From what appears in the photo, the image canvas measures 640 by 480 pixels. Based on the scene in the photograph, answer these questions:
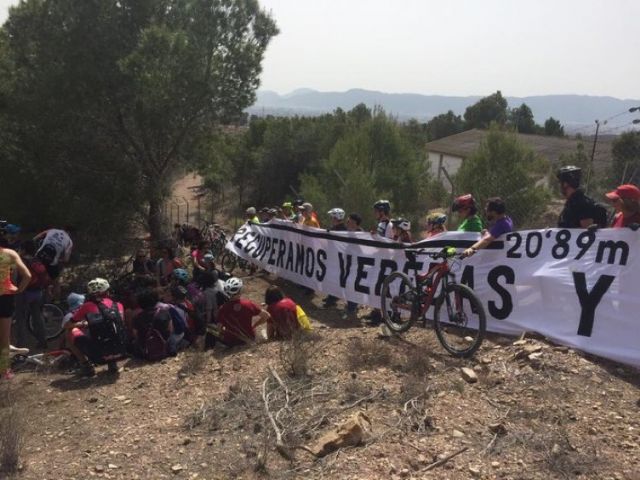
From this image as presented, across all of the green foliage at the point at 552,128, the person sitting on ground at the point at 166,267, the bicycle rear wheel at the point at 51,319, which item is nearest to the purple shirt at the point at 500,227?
the person sitting on ground at the point at 166,267

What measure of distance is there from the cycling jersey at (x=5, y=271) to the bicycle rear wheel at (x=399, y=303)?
445 centimetres

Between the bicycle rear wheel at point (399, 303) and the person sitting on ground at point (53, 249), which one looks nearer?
the bicycle rear wheel at point (399, 303)

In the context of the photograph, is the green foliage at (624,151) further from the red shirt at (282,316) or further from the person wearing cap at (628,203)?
the red shirt at (282,316)

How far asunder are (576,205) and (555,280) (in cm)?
84

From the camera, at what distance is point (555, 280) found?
561 cm

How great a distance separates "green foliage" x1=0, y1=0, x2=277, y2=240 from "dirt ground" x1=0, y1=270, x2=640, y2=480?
889cm

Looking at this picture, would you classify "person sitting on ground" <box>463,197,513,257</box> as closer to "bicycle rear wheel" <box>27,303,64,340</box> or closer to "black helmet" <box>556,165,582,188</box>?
"black helmet" <box>556,165,582,188</box>

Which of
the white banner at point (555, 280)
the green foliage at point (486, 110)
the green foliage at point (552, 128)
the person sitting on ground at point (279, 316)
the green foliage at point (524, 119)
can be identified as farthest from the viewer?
the green foliage at point (486, 110)

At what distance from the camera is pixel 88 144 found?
45.4ft

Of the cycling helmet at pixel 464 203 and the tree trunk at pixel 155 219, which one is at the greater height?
the cycling helmet at pixel 464 203

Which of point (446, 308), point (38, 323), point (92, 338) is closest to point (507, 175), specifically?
point (446, 308)

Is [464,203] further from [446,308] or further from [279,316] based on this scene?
[279,316]

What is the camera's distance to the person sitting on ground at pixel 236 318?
264 inches

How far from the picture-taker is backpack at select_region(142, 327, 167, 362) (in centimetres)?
667
